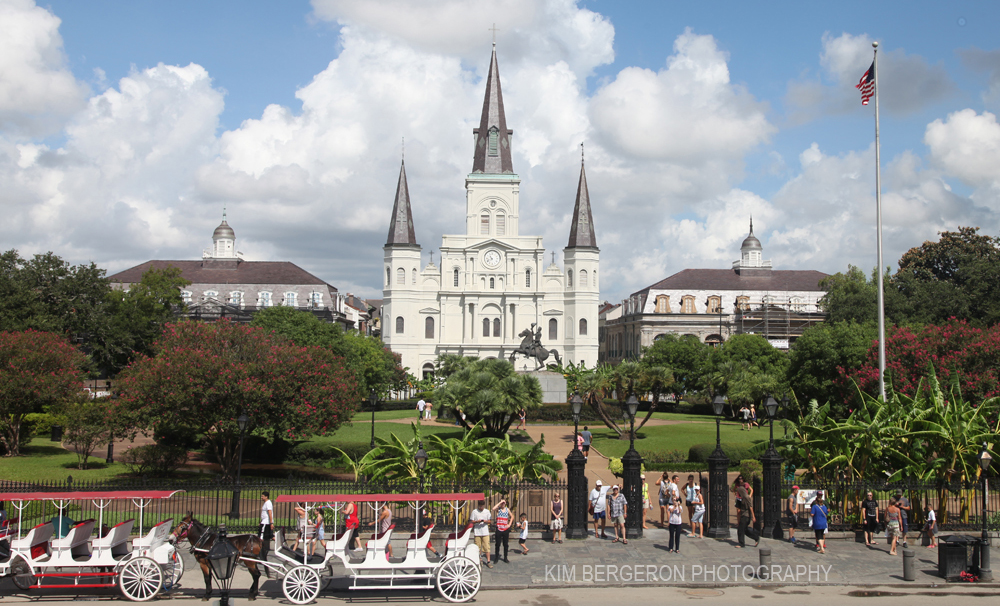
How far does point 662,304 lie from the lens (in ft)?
272

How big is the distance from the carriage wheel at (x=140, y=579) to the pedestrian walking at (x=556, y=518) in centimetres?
750

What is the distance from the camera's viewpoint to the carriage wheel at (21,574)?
12.2m

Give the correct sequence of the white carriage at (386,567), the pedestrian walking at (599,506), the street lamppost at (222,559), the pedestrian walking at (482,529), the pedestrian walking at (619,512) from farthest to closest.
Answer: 1. the pedestrian walking at (599,506)
2. the pedestrian walking at (619,512)
3. the pedestrian walking at (482,529)
4. the white carriage at (386,567)
5. the street lamppost at (222,559)

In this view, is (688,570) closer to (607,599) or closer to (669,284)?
(607,599)

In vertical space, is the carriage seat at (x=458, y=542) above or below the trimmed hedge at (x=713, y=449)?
above

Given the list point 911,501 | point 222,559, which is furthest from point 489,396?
→ point 222,559

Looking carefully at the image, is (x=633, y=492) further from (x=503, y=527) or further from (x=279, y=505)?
(x=279, y=505)

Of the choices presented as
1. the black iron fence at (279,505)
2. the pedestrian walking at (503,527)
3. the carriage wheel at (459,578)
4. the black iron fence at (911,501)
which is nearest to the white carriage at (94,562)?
the black iron fence at (279,505)

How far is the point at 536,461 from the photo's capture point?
63.9 ft

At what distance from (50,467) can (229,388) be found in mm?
8914

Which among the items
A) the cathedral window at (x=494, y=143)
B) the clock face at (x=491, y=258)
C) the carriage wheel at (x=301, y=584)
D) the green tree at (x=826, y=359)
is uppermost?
the cathedral window at (x=494, y=143)

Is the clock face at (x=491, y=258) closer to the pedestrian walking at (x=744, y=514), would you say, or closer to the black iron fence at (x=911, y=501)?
the black iron fence at (x=911, y=501)

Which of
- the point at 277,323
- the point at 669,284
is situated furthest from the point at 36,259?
the point at 669,284

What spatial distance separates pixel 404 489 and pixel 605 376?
19.1 metres
